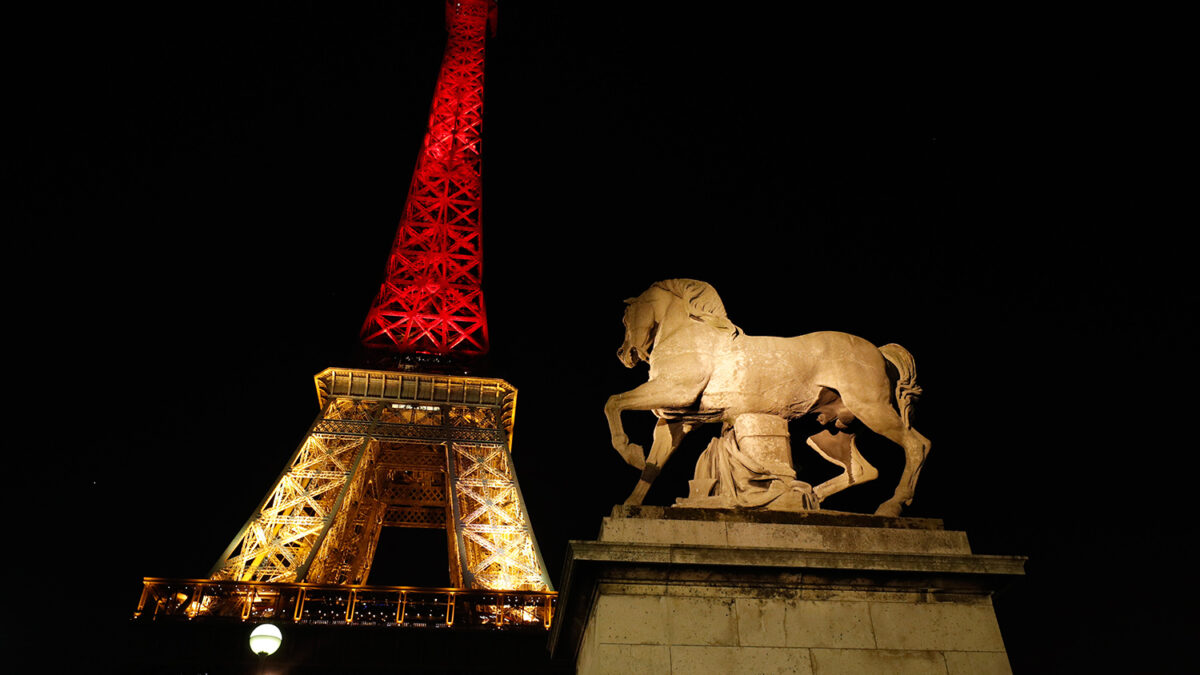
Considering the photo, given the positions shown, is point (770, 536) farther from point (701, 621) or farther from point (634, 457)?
point (634, 457)

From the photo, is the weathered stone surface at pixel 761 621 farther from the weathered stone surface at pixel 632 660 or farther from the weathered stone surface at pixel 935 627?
the weathered stone surface at pixel 935 627

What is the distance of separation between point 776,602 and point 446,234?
129ft

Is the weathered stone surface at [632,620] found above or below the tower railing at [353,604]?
above

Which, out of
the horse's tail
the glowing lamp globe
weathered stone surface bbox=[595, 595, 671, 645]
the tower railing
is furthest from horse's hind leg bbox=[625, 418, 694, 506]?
the tower railing

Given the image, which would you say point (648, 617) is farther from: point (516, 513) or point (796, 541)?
point (516, 513)

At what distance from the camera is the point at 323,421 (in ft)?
117

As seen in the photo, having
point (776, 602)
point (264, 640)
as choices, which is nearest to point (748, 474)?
point (776, 602)

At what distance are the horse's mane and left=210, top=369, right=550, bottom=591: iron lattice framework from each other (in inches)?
883

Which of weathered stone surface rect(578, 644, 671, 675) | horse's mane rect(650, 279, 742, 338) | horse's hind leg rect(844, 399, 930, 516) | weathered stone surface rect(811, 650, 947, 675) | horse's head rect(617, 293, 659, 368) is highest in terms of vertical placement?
horse's mane rect(650, 279, 742, 338)

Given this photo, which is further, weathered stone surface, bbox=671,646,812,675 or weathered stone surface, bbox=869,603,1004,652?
weathered stone surface, bbox=869,603,1004,652

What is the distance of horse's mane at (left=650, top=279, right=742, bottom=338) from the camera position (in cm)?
901

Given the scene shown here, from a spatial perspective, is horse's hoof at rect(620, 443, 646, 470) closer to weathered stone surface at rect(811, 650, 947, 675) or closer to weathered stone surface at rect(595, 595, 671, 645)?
weathered stone surface at rect(595, 595, 671, 645)

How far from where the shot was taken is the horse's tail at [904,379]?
888cm

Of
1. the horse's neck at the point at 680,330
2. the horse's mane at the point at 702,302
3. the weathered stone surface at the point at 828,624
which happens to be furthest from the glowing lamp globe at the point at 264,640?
the weathered stone surface at the point at 828,624
